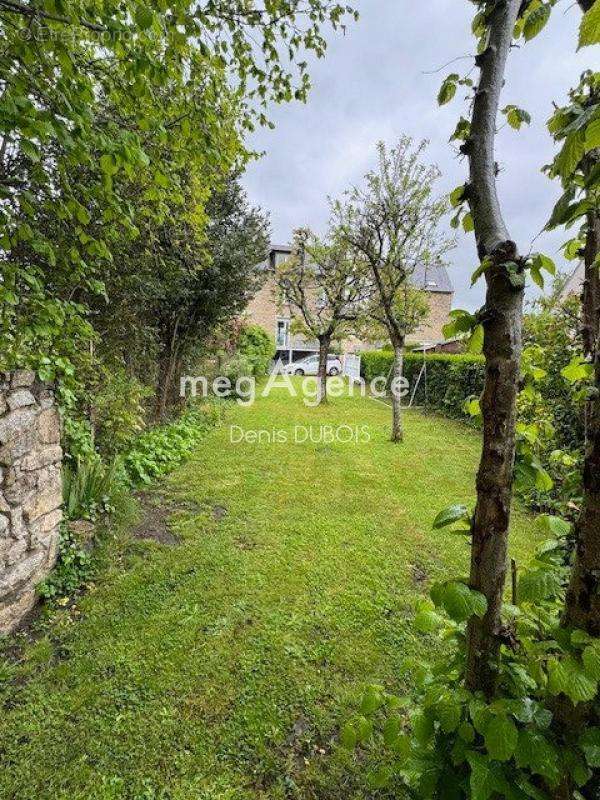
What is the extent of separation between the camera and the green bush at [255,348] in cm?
1592

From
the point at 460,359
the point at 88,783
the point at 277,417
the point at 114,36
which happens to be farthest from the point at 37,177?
the point at 460,359

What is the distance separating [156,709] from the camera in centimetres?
211

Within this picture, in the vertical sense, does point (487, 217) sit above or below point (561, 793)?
above

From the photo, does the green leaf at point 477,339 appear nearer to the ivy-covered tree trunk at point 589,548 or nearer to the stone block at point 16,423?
the ivy-covered tree trunk at point 589,548

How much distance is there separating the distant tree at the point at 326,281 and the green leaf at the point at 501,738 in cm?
1046

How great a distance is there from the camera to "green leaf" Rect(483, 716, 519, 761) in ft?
2.99

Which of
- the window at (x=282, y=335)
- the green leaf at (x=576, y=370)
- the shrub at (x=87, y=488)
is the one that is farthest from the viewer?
the window at (x=282, y=335)

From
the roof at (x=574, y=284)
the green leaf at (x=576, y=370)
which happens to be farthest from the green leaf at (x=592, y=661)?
the roof at (x=574, y=284)

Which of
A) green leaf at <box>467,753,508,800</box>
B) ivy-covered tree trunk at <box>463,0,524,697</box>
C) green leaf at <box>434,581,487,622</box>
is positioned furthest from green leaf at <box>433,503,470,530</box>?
green leaf at <box>467,753,508,800</box>

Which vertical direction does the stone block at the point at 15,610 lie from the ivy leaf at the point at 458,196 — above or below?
below

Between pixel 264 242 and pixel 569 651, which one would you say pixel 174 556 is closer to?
pixel 569 651

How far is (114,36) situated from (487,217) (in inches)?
74.3

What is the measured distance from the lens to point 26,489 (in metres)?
2.67

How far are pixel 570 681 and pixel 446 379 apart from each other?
10810mm
